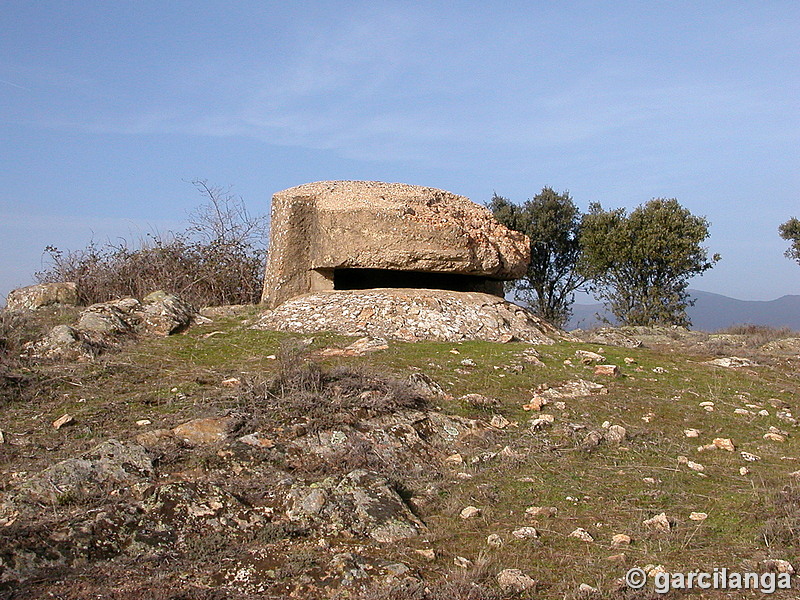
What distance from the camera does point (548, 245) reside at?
23.5 m

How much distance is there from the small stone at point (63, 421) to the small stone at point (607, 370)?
5866 mm

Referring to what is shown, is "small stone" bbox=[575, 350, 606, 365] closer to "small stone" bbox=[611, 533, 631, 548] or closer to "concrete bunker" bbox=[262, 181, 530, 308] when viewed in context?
"concrete bunker" bbox=[262, 181, 530, 308]

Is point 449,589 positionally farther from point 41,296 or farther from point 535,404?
point 41,296

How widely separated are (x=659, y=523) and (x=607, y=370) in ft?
14.5

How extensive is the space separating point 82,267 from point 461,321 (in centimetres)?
971

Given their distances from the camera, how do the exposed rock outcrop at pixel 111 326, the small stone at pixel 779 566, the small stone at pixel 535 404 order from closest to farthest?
the small stone at pixel 779 566, the small stone at pixel 535 404, the exposed rock outcrop at pixel 111 326

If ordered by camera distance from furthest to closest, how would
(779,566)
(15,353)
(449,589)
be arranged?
(15,353)
(779,566)
(449,589)

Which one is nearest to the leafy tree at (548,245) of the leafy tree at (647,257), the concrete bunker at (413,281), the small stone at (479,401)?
the leafy tree at (647,257)

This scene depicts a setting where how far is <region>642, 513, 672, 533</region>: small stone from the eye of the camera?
15.6 feet

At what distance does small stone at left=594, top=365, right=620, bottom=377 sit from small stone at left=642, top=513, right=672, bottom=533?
427 cm

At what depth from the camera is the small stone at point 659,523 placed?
Answer: 4742mm

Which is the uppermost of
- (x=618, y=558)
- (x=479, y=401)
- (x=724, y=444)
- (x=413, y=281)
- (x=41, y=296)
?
(x=413, y=281)

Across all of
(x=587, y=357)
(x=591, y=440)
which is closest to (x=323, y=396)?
(x=591, y=440)

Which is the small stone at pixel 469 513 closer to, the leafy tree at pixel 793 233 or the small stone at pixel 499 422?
the small stone at pixel 499 422
